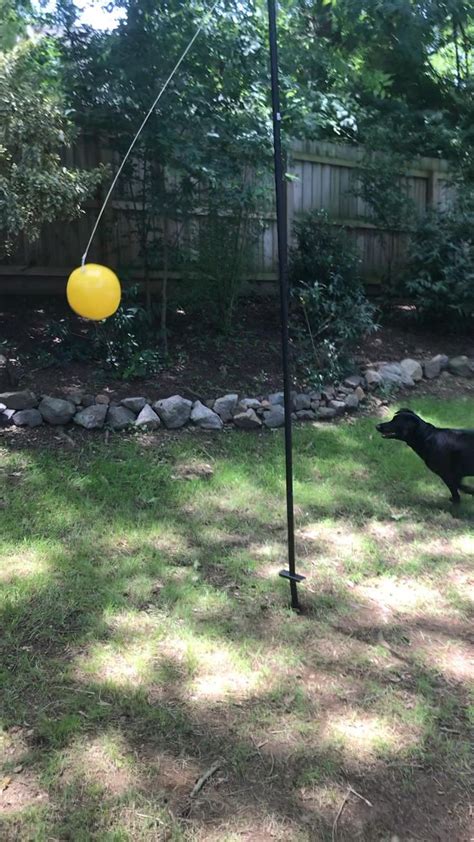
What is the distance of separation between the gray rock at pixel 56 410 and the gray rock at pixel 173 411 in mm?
714

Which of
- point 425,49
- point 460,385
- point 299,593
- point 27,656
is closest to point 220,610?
point 299,593

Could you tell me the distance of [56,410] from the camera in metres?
5.18

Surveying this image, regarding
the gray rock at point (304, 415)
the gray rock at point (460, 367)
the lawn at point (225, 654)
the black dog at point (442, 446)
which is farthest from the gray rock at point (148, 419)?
the gray rock at point (460, 367)

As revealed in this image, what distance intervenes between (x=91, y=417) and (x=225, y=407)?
1.20 meters

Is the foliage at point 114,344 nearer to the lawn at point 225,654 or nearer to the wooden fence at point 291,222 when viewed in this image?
the wooden fence at point 291,222

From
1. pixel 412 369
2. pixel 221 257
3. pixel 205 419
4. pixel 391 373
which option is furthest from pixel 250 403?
pixel 412 369

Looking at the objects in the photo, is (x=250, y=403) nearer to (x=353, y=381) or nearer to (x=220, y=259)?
(x=353, y=381)

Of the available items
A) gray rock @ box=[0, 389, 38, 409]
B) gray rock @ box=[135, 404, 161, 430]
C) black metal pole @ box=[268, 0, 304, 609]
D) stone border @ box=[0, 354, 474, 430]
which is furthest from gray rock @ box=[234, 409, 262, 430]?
black metal pole @ box=[268, 0, 304, 609]

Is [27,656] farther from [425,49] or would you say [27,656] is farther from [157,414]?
[425,49]

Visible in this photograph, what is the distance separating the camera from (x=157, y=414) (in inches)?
217

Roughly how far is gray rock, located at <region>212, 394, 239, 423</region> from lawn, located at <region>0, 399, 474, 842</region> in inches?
35.2

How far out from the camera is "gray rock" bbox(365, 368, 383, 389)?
22.6 ft

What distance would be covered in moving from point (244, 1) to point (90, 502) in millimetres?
4616

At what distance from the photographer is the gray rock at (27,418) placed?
5.16 metres
